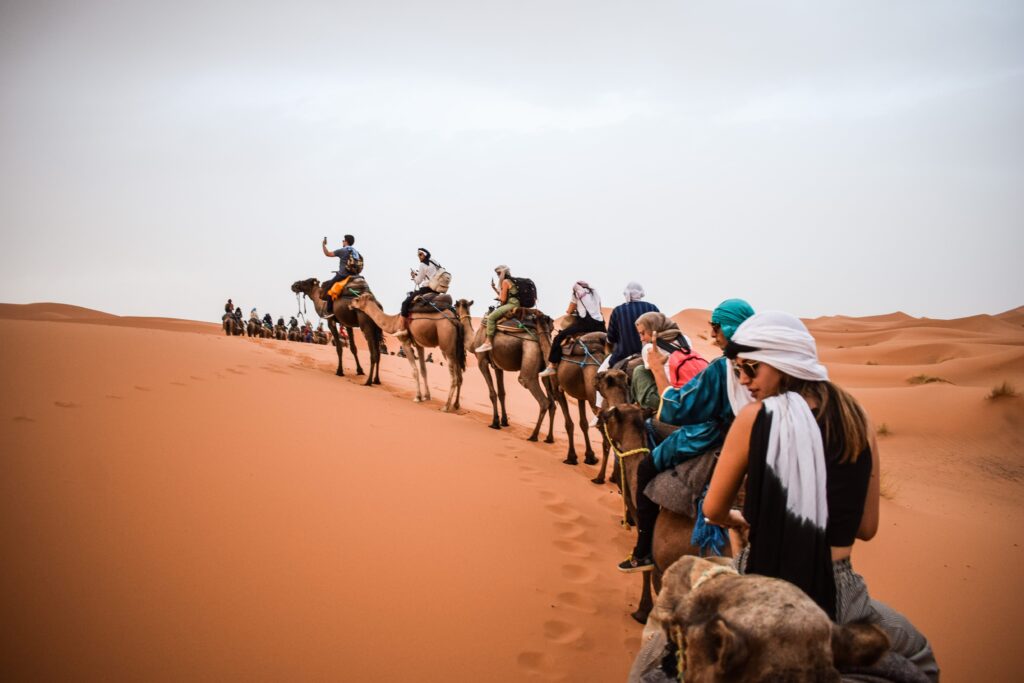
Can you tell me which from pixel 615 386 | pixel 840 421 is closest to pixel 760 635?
pixel 840 421

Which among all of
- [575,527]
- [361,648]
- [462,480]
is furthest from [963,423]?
[361,648]

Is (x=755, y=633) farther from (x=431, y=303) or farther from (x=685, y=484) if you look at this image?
(x=431, y=303)

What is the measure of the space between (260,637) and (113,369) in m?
6.14

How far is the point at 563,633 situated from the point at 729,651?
3.04 m

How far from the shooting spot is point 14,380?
682cm

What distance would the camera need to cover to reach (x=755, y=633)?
57.1 inches

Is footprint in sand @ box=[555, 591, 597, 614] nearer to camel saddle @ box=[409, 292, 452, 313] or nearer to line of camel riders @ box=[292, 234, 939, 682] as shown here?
line of camel riders @ box=[292, 234, 939, 682]

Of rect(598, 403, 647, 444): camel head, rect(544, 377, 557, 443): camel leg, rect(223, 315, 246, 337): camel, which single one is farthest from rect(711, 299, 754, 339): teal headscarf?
rect(223, 315, 246, 337): camel

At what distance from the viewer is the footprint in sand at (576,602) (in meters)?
4.50

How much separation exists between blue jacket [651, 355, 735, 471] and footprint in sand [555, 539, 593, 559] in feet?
6.79

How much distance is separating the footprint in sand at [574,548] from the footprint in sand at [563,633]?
116 cm

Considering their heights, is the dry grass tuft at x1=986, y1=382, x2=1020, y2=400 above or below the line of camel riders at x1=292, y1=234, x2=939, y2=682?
below

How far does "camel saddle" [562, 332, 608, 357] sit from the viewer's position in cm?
828

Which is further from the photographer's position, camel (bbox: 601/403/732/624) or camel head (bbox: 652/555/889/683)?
camel (bbox: 601/403/732/624)
